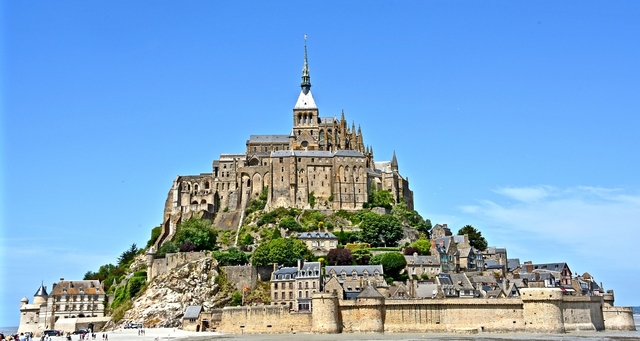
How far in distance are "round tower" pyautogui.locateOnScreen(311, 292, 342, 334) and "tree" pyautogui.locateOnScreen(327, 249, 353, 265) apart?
Answer: 49.0 feet

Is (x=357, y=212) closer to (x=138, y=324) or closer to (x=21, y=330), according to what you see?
(x=138, y=324)

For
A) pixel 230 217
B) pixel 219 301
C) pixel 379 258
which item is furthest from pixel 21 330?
pixel 379 258

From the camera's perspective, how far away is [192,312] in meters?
69.8

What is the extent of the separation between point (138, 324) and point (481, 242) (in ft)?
146

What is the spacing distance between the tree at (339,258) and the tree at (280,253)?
Result: 7.53 ft

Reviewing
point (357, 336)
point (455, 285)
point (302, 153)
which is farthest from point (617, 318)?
point (302, 153)

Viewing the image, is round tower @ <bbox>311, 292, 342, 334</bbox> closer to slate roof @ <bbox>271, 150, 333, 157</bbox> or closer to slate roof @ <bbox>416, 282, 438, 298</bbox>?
slate roof @ <bbox>416, 282, 438, 298</bbox>

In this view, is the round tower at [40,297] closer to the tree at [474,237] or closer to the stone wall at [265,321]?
the stone wall at [265,321]

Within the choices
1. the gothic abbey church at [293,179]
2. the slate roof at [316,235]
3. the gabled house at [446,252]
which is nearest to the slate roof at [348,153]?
the gothic abbey church at [293,179]

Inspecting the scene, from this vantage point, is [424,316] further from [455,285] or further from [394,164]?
[394,164]

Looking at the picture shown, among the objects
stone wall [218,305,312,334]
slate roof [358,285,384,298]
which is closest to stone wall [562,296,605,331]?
slate roof [358,285,384,298]

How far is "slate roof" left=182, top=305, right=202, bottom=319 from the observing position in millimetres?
69188

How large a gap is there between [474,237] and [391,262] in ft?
74.7

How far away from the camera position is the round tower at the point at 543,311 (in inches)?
2485
